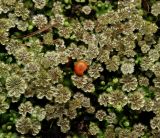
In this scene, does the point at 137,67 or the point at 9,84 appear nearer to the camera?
the point at 9,84

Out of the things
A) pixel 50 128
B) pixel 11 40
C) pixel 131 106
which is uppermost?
pixel 11 40

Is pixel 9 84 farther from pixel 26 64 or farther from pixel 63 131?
pixel 63 131

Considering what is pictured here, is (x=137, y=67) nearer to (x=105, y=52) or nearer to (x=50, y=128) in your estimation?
(x=105, y=52)

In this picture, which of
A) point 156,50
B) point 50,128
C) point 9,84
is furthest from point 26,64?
point 156,50

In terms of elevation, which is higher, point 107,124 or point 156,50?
point 156,50
